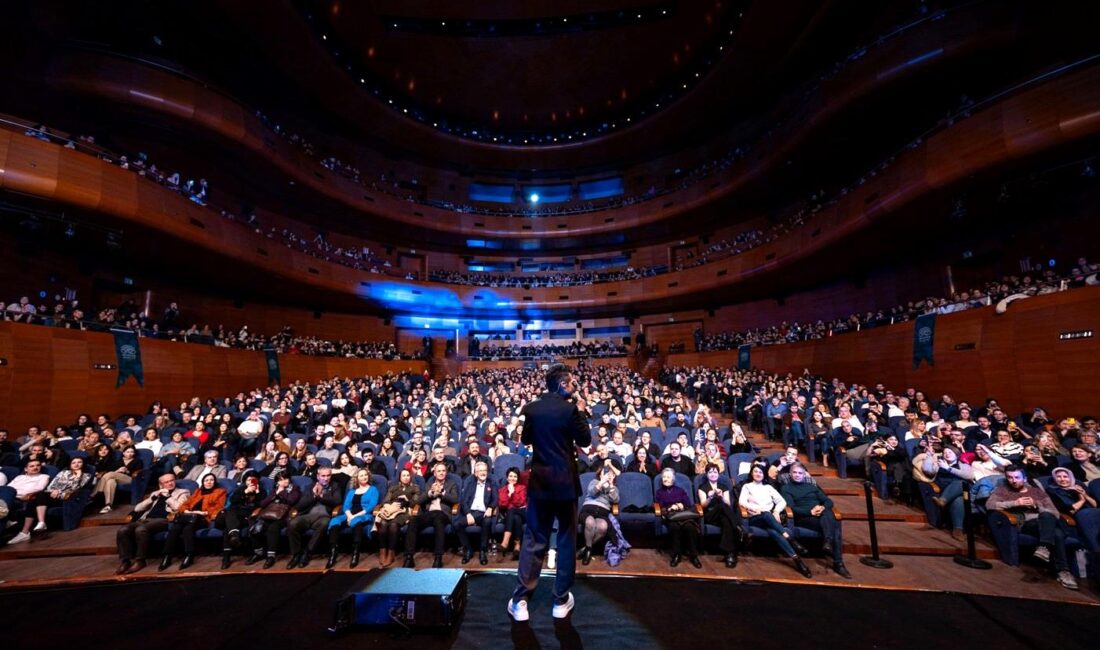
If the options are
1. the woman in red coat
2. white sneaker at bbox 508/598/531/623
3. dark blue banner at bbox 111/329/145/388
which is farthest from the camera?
dark blue banner at bbox 111/329/145/388

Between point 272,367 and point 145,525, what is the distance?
10.9 metres

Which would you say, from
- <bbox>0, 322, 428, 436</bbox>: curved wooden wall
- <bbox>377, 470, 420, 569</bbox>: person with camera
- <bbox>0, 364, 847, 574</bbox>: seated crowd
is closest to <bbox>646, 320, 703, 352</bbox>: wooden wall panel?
<bbox>0, 364, 847, 574</bbox>: seated crowd

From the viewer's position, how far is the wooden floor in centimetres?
356

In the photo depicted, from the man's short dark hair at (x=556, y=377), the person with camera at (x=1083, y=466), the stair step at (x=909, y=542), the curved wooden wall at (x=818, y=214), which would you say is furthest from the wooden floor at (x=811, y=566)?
the curved wooden wall at (x=818, y=214)

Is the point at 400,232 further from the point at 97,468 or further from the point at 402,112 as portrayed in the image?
the point at 97,468

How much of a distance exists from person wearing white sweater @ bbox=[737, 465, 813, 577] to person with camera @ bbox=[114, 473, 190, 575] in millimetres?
6094

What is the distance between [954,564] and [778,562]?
1558mm

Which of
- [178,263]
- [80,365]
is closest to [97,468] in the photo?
[80,365]

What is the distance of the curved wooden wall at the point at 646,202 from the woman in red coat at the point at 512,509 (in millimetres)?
14065

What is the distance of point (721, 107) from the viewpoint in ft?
65.9

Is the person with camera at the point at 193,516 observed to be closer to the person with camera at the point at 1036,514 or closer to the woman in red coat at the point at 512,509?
the woman in red coat at the point at 512,509

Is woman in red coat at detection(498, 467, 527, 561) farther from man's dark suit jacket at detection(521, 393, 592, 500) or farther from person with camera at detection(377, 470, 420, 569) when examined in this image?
man's dark suit jacket at detection(521, 393, 592, 500)

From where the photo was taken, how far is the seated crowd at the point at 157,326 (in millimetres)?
8898

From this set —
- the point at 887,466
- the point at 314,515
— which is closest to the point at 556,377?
the point at 314,515
